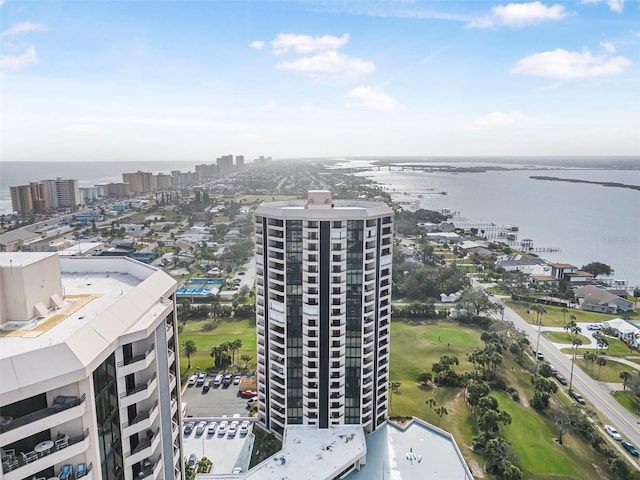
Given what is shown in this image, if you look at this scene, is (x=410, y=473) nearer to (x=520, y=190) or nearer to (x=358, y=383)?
(x=358, y=383)

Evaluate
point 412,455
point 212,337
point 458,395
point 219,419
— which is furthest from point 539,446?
point 212,337

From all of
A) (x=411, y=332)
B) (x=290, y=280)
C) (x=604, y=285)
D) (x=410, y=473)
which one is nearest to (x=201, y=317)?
(x=411, y=332)

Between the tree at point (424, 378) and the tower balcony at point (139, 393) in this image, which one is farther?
the tree at point (424, 378)

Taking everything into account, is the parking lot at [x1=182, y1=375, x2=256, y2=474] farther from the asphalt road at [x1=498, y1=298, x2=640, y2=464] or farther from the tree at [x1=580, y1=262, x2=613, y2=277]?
the tree at [x1=580, y1=262, x2=613, y2=277]

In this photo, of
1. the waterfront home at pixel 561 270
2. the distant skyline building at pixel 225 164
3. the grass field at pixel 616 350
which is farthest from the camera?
the distant skyline building at pixel 225 164

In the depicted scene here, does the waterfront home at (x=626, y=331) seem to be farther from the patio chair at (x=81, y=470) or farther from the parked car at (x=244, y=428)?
the patio chair at (x=81, y=470)

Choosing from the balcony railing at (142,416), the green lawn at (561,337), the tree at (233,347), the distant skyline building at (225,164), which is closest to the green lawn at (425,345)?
the green lawn at (561,337)

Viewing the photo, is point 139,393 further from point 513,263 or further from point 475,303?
point 513,263
